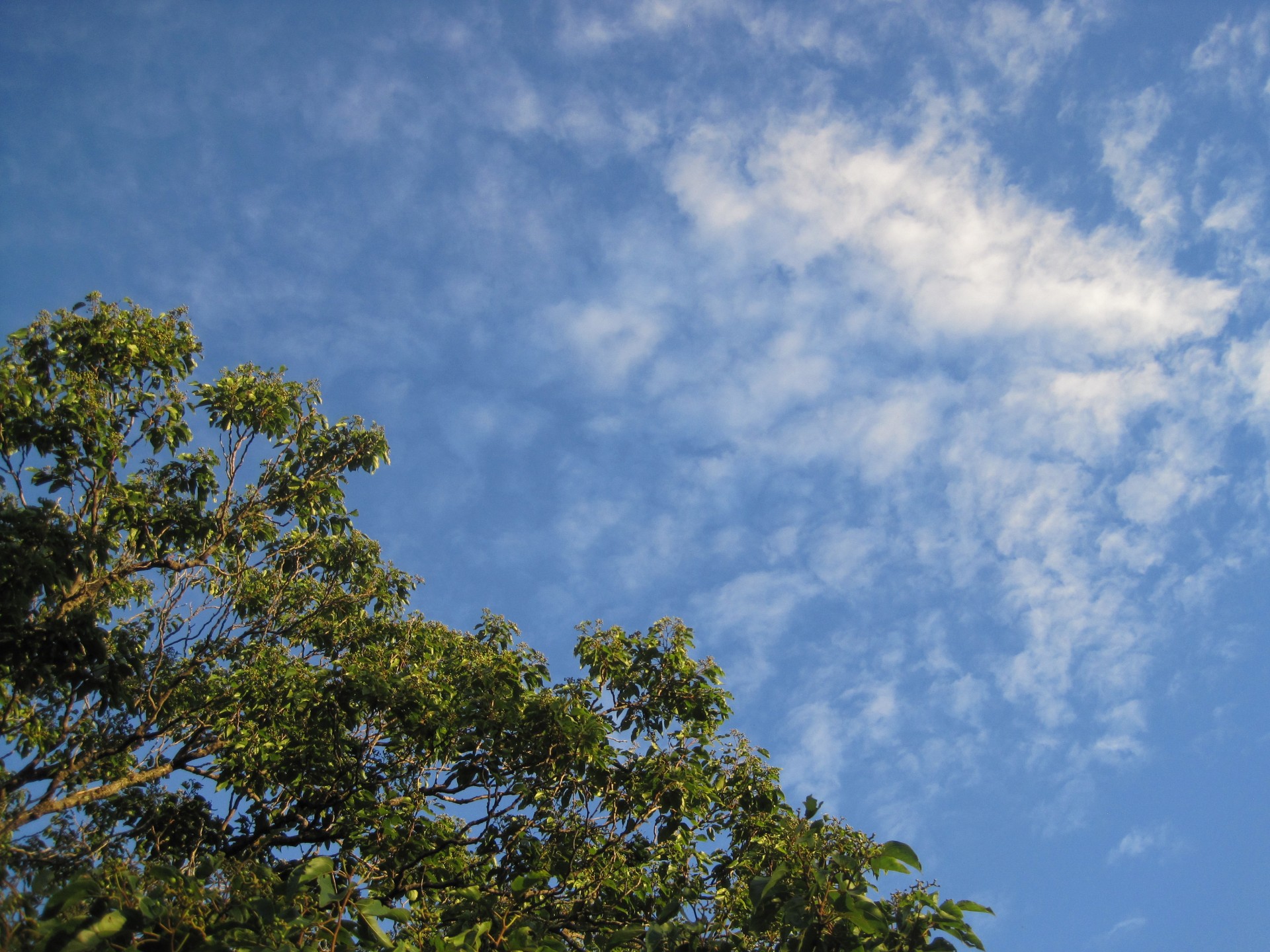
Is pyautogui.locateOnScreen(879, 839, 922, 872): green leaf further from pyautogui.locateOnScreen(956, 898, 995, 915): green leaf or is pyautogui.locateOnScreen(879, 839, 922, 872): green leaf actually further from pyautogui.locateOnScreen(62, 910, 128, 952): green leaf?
pyautogui.locateOnScreen(62, 910, 128, 952): green leaf

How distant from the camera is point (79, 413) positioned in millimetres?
7633

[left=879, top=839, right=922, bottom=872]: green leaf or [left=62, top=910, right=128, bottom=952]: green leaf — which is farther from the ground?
[left=879, top=839, right=922, bottom=872]: green leaf

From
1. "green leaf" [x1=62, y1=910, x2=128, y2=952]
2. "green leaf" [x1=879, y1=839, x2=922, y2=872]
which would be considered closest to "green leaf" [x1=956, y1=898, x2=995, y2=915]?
"green leaf" [x1=879, y1=839, x2=922, y2=872]

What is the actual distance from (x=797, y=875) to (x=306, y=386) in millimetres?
7642

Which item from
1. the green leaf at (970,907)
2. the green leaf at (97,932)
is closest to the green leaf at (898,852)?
the green leaf at (970,907)

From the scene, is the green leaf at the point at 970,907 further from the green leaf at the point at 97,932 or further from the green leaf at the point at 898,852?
the green leaf at the point at 97,932

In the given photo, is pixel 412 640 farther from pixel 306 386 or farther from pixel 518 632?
pixel 306 386

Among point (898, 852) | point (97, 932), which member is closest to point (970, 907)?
point (898, 852)

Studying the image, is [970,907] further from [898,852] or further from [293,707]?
[293,707]

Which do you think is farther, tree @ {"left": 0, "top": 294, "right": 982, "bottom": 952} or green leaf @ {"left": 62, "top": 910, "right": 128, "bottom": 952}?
tree @ {"left": 0, "top": 294, "right": 982, "bottom": 952}

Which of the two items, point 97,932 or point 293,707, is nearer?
point 97,932

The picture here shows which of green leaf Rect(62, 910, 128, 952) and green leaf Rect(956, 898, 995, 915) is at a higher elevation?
green leaf Rect(956, 898, 995, 915)

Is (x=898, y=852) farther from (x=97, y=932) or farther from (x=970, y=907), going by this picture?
(x=97, y=932)

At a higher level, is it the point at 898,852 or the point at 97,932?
the point at 898,852
